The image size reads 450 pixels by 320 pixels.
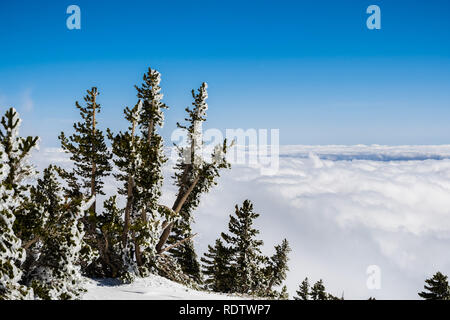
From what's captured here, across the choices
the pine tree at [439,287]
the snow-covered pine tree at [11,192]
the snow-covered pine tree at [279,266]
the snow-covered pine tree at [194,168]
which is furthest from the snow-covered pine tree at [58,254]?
the pine tree at [439,287]

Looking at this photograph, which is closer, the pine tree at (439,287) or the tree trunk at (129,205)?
the tree trunk at (129,205)

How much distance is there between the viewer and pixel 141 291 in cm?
1580

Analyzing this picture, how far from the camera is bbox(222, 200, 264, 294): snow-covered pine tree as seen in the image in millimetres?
24820

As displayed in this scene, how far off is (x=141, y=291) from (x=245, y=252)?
11.9 metres

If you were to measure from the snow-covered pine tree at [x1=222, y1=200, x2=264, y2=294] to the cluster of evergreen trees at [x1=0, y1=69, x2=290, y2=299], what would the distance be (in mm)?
93

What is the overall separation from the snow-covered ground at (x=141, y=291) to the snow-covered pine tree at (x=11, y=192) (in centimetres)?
572

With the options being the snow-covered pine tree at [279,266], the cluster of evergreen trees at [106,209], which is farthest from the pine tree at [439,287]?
the cluster of evergreen trees at [106,209]

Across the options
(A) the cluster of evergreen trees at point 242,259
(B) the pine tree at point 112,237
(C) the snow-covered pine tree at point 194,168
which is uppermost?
(C) the snow-covered pine tree at point 194,168

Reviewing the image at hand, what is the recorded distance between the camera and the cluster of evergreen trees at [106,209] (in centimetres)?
917

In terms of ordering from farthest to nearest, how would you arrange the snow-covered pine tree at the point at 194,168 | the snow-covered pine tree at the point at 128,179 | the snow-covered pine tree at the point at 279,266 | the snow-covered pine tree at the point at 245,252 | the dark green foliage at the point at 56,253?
the snow-covered pine tree at the point at 279,266 < the snow-covered pine tree at the point at 245,252 < the snow-covered pine tree at the point at 194,168 < the snow-covered pine tree at the point at 128,179 < the dark green foliage at the point at 56,253

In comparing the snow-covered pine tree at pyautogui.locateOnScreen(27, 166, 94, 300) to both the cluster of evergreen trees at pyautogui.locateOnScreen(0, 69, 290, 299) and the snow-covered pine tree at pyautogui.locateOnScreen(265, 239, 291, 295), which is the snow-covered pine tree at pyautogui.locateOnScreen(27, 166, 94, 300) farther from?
the snow-covered pine tree at pyautogui.locateOnScreen(265, 239, 291, 295)

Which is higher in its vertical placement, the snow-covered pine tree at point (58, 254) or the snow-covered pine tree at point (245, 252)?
the snow-covered pine tree at point (58, 254)

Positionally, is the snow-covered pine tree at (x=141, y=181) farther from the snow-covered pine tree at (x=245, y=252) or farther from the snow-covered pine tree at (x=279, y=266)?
the snow-covered pine tree at (x=279, y=266)

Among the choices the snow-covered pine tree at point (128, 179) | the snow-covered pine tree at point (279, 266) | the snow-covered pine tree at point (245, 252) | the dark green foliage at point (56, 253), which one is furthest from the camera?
the snow-covered pine tree at point (279, 266)
